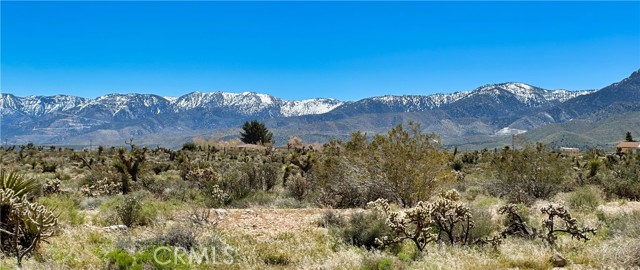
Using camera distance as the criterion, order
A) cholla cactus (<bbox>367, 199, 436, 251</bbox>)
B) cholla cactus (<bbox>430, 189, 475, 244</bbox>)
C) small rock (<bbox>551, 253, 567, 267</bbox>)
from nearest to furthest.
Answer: small rock (<bbox>551, 253, 567, 267</bbox>), cholla cactus (<bbox>367, 199, 436, 251</bbox>), cholla cactus (<bbox>430, 189, 475, 244</bbox>)

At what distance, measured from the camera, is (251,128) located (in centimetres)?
8425

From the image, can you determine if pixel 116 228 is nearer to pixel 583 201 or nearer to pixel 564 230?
pixel 564 230

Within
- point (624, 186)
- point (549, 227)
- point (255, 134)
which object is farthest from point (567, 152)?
point (255, 134)

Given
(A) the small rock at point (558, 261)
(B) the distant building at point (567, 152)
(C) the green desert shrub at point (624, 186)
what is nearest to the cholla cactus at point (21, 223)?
(A) the small rock at point (558, 261)

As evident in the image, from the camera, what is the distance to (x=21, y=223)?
8.46m

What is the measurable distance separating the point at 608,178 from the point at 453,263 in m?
16.6

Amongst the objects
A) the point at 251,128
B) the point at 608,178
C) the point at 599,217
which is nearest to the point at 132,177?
the point at 599,217

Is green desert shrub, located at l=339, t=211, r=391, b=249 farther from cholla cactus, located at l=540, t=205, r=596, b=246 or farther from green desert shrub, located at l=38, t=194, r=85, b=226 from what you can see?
green desert shrub, located at l=38, t=194, r=85, b=226

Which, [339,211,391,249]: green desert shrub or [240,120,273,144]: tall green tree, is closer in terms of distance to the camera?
[339,211,391,249]: green desert shrub

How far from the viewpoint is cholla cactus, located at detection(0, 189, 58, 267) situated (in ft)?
23.7

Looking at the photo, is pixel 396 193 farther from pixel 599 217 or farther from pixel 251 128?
pixel 251 128

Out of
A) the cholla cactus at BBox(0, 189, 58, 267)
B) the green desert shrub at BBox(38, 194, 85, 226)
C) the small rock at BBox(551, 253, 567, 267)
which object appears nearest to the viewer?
the cholla cactus at BBox(0, 189, 58, 267)

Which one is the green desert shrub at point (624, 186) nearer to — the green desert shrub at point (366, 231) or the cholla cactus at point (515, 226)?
the cholla cactus at point (515, 226)

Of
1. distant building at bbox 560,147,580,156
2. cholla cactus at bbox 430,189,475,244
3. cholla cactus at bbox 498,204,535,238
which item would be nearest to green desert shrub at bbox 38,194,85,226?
cholla cactus at bbox 430,189,475,244
